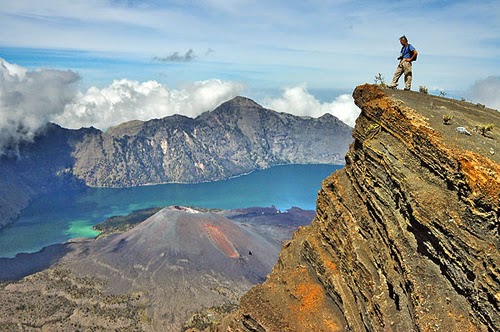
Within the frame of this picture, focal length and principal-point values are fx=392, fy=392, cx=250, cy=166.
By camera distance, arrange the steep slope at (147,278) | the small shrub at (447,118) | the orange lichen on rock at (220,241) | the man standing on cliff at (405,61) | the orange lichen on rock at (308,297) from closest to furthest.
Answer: the small shrub at (447,118), the orange lichen on rock at (308,297), the man standing on cliff at (405,61), the steep slope at (147,278), the orange lichen on rock at (220,241)

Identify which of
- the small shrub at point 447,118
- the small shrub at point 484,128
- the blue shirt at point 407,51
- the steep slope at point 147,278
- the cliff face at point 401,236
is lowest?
the steep slope at point 147,278

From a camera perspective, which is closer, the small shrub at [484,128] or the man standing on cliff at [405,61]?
the small shrub at [484,128]

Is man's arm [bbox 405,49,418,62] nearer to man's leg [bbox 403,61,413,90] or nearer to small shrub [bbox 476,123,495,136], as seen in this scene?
man's leg [bbox 403,61,413,90]

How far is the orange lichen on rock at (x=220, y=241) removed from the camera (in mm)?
105438

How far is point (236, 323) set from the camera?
19.6m

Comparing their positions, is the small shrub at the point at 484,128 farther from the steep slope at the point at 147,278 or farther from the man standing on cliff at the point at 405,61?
the steep slope at the point at 147,278

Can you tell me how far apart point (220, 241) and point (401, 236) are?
98346 mm

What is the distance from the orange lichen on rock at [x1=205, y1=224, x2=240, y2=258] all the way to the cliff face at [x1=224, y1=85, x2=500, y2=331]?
86.4 meters

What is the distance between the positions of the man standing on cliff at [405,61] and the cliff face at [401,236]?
1.08 metres

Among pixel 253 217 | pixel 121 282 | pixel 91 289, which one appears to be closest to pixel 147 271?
pixel 121 282

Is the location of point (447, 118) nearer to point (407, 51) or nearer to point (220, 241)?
point (407, 51)

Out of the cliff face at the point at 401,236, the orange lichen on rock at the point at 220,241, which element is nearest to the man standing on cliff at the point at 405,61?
the cliff face at the point at 401,236

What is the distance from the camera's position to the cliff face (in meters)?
11.1

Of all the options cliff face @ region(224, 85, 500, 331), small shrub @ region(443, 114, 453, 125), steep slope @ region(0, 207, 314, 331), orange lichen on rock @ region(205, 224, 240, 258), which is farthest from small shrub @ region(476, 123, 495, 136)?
orange lichen on rock @ region(205, 224, 240, 258)
